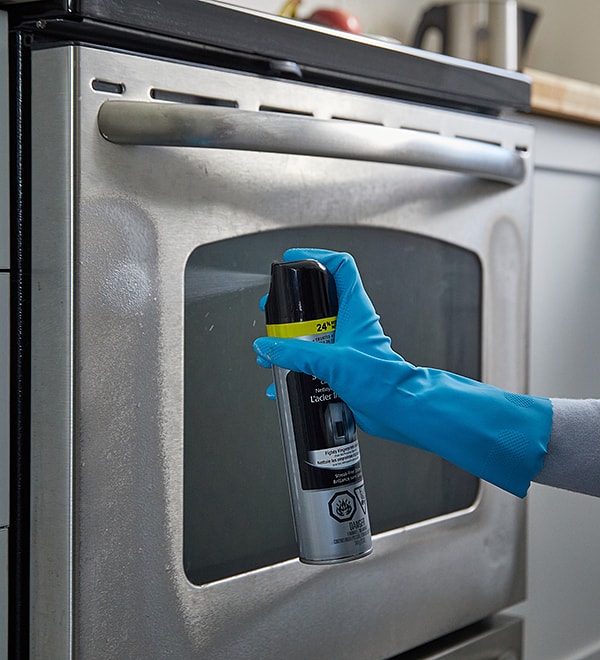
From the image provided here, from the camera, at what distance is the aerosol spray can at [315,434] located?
0.63 metres

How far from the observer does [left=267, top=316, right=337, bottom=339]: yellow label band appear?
0.63 m

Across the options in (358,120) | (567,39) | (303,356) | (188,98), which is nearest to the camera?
(303,356)

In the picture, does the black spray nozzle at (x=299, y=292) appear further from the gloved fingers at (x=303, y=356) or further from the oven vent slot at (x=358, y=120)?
the oven vent slot at (x=358, y=120)

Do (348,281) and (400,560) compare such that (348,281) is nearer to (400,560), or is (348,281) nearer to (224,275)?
(224,275)

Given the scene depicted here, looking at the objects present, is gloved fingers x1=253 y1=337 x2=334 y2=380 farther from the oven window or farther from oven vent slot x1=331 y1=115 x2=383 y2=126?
oven vent slot x1=331 y1=115 x2=383 y2=126

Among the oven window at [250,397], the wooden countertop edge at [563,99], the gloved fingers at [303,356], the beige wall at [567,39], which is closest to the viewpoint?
the gloved fingers at [303,356]

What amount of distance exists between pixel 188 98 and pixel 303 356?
223 mm

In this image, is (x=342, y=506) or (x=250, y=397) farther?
(x=250, y=397)

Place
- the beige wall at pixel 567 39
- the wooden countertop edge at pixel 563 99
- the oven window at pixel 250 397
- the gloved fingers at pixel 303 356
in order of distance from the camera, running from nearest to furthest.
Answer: the gloved fingers at pixel 303 356
the oven window at pixel 250 397
the wooden countertop edge at pixel 563 99
the beige wall at pixel 567 39

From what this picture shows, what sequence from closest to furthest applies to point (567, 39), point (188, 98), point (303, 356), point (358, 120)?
point (303, 356), point (188, 98), point (358, 120), point (567, 39)

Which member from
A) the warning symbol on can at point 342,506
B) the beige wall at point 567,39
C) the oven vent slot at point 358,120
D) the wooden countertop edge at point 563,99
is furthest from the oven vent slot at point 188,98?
the beige wall at point 567,39

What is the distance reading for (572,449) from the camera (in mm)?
695

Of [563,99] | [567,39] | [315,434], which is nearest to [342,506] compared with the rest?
[315,434]

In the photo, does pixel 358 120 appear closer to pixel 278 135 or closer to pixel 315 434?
pixel 278 135
